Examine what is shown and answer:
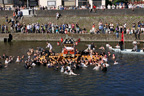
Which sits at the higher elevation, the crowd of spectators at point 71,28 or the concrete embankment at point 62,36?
the crowd of spectators at point 71,28

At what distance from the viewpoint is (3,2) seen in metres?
74.6

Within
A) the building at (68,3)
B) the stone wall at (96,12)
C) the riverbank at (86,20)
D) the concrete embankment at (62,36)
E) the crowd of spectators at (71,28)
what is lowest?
the concrete embankment at (62,36)

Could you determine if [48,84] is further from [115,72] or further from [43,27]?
[43,27]

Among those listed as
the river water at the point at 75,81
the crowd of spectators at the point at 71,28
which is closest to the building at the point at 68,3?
the crowd of spectators at the point at 71,28

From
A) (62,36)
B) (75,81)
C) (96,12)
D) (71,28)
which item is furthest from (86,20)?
(75,81)

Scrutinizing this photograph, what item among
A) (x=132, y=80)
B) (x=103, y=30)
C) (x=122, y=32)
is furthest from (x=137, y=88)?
(x=103, y=30)

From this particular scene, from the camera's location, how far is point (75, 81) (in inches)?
1225

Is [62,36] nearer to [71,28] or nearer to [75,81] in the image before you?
[71,28]

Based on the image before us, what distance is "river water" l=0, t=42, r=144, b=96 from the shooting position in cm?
2781

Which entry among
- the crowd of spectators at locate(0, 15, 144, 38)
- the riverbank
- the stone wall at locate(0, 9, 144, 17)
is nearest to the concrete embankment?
the crowd of spectators at locate(0, 15, 144, 38)

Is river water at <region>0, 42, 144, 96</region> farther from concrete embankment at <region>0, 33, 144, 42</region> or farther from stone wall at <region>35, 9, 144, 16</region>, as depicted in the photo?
stone wall at <region>35, 9, 144, 16</region>

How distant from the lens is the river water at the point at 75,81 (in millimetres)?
27812

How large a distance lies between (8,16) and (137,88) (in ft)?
143

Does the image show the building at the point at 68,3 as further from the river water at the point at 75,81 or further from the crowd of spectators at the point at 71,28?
the river water at the point at 75,81
